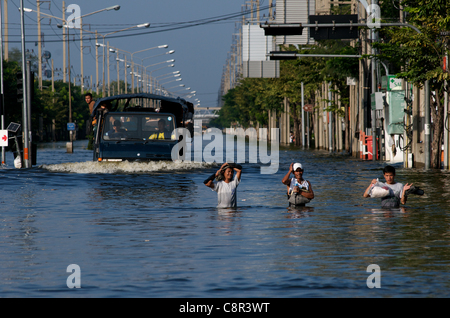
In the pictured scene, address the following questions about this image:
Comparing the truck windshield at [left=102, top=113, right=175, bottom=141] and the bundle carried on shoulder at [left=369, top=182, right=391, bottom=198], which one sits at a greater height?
the truck windshield at [left=102, top=113, right=175, bottom=141]

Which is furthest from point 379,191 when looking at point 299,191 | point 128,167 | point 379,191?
point 128,167

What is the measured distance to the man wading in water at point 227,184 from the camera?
16172 mm

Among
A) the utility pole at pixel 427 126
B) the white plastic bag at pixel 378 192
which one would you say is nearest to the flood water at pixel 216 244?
the white plastic bag at pixel 378 192

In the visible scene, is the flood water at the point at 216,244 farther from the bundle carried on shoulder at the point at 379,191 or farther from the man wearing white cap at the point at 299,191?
the bundle carried on shoulder at the point at 379,191

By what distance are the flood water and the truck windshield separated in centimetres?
605

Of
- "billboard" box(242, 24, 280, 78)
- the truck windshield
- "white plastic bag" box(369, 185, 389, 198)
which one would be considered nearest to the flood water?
"white plastic bag" box(369, 185, 389, 198)

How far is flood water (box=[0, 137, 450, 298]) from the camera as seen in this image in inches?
344

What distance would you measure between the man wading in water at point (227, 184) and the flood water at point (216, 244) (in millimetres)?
257

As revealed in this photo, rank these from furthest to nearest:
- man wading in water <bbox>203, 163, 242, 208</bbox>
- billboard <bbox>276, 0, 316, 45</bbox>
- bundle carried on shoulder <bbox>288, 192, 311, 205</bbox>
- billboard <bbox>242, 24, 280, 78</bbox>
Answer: billboard <bbox>242, 24, 280, 78</bbox>
billboard <bbox>276, 0, 316, 45</bbox>
bundle carried on shoulder <bbox>288, 192, 311, 205</bbox>
man wading in water <bbox>203, 163, 242, 208</bbox>

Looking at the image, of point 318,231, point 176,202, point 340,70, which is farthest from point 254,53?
point 318,231

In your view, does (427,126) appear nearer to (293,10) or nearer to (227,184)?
(227,184)

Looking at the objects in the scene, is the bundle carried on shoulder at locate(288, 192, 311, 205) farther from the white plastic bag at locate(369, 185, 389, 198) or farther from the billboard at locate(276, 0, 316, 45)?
the billboard at locate(276, 0, 316, 45)
